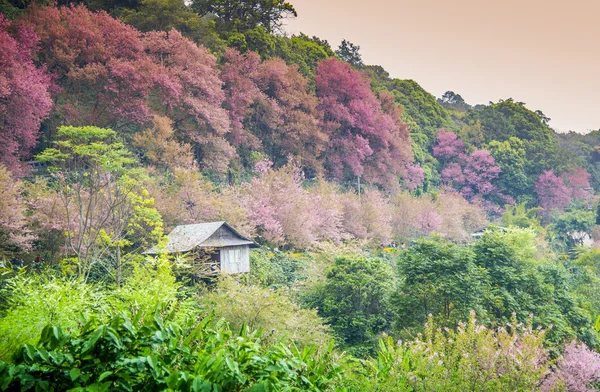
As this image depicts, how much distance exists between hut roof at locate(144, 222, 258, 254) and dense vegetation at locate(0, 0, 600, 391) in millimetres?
357

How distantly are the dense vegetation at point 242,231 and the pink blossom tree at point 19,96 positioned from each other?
50 millimetres

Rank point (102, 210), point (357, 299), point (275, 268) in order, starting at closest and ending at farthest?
1. point (357, 299)
2. point (102, 210)
3. point (275, 268)

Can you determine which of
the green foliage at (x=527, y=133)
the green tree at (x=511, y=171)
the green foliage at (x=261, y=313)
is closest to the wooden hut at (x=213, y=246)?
the green foliage at (x=261, y=313)

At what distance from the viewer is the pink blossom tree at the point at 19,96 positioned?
1279 centimetres

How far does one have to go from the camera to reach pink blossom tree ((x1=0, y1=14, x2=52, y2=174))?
12.8m

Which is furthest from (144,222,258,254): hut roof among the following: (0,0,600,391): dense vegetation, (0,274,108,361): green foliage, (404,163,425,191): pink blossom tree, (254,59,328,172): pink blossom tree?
(404,163,425,191): pink blossom tree

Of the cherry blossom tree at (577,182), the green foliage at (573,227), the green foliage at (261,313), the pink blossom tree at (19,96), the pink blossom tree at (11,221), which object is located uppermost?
the pink blossom tree at (19,96)

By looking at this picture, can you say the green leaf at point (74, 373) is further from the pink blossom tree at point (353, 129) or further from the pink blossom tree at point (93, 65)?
the pink blossom tree at point (353, 129)

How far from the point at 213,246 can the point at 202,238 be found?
1.02 ft

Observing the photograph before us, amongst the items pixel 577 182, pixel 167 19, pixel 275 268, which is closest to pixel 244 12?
pixel 167 19

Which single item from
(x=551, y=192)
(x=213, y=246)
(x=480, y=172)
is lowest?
(x=213, y=246)

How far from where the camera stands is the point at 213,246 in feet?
38.3

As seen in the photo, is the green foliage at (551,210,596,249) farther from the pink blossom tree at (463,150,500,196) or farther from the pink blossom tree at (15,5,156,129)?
the pink blossom tree at (15,5,156,129)

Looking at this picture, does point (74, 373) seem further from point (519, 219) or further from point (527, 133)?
point (527, 133)
